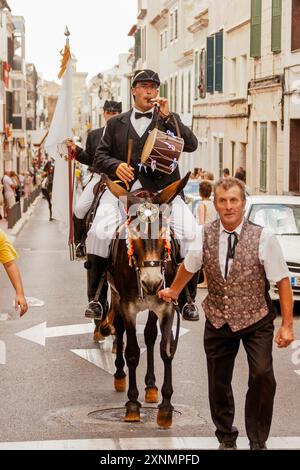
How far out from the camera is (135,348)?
9672mm

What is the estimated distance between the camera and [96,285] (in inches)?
444

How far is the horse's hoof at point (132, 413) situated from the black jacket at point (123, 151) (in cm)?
189

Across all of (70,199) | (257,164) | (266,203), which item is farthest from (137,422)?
(257,164)

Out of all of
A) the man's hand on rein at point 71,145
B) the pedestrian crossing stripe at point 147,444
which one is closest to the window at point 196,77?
the man's hand on rein at point 71,145

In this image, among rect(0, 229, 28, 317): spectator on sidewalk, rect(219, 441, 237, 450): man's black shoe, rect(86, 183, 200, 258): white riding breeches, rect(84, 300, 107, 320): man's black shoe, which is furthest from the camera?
rect(84, 300, 107, 320): man's black shoe

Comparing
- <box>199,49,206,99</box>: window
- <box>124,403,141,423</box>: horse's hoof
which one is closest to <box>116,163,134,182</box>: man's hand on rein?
<box>124,403,141,423</box>: horse's hoof

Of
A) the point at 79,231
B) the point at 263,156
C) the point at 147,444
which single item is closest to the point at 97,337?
the point at 79,231

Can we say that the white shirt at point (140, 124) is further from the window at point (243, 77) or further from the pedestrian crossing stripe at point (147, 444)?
the window at point (243, 77)

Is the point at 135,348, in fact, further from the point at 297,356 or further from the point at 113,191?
the point at 297,356

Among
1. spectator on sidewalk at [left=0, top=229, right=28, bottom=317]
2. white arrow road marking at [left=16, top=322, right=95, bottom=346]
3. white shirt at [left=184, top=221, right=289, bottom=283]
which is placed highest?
white shirt at [left=184, top=221, right=289, bottom=283]

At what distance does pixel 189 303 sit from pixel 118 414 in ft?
3.93

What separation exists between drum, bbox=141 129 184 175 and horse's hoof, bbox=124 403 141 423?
2023 mm

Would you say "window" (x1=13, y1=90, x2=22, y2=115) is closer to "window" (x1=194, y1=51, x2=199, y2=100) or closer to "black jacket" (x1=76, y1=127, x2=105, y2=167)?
"window" (x1=194, y1=51, x2=199, y2=100)

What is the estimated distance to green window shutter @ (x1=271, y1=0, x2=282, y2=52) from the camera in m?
30.9
